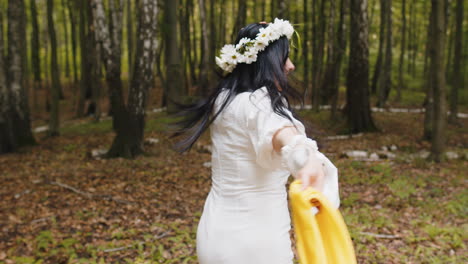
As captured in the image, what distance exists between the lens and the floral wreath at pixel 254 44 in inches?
80.6

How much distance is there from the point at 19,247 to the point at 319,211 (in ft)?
16.3

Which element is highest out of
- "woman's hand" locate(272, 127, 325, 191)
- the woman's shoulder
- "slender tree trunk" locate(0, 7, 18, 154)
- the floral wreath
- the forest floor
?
the floral wreath

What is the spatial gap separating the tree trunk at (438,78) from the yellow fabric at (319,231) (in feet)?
29.4

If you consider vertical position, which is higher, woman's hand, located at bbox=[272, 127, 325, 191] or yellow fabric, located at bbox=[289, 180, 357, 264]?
woman's hand, located at bbox=[272, 127, 325, 191]

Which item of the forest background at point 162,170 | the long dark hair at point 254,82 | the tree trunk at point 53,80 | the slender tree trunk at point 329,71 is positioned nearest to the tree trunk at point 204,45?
the forest background at point 162,170

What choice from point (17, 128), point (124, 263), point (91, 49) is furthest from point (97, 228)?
point (91, 49)

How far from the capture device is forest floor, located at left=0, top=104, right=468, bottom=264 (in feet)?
17.2

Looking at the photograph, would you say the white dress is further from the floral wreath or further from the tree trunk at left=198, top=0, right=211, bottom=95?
the tree trunk at left=198, top=0, right=211, bottom=95

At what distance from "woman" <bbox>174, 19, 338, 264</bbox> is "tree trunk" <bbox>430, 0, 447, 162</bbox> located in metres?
8.45

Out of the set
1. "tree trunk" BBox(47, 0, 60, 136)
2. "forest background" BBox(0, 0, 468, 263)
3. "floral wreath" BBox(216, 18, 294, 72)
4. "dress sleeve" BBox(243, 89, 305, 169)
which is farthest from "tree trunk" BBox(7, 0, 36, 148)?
"dress sleeve" BBox(243, 89, 305, 169)

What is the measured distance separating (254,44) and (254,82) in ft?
0.69

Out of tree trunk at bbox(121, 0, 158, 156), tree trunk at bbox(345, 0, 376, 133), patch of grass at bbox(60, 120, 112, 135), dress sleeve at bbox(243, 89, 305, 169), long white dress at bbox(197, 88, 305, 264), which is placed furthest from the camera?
patch of grass at bbox(60, 120, 112, 135)

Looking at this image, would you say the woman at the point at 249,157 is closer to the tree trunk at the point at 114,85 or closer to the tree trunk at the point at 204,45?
the tree trunk at the point at 114,85

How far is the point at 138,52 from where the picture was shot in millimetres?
9656
